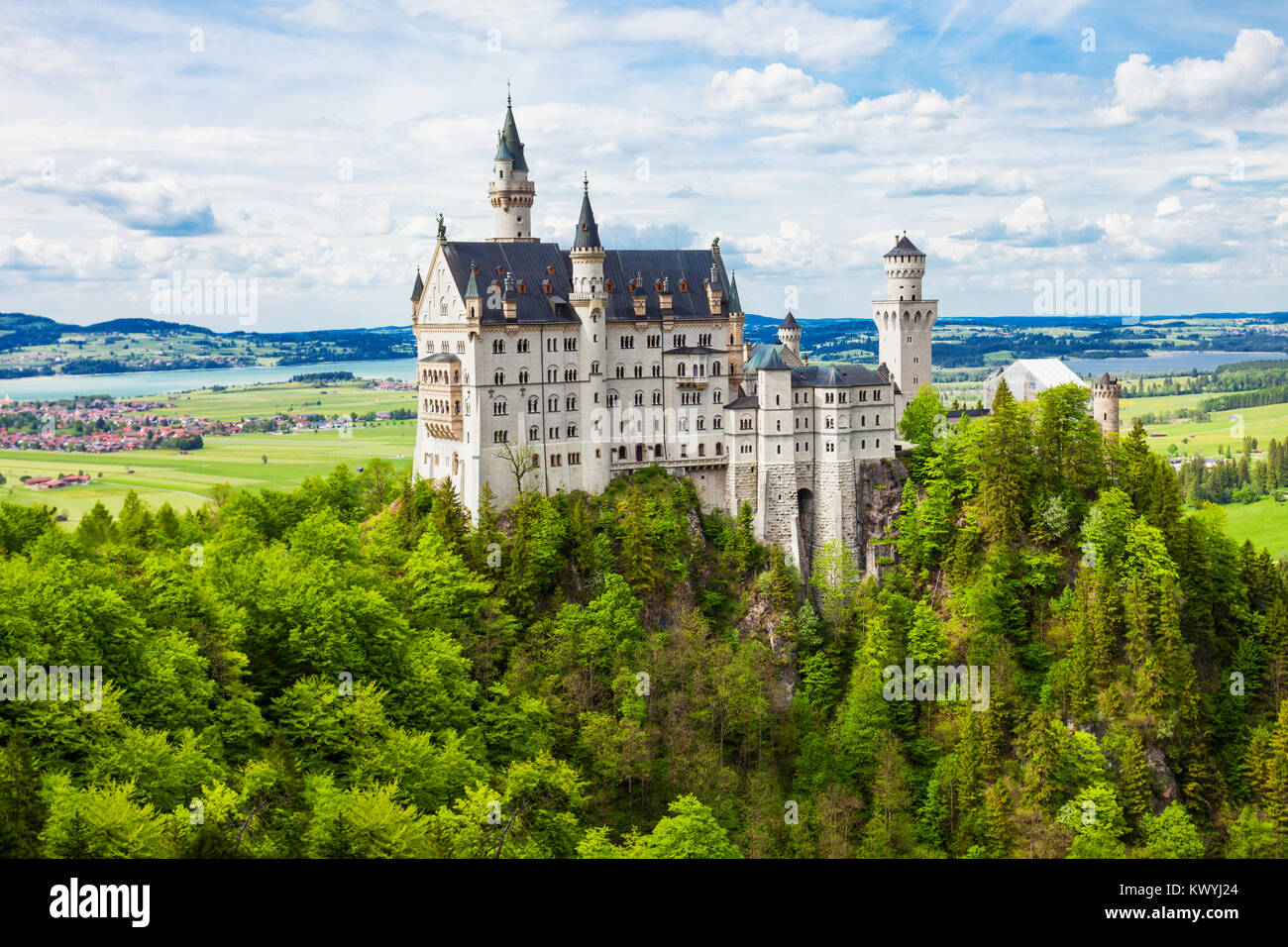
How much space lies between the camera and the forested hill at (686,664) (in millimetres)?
52156

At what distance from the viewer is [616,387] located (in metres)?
87.3

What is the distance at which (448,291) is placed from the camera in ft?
273

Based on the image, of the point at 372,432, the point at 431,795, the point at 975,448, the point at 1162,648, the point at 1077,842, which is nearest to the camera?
the point at 431,795

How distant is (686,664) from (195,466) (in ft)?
335

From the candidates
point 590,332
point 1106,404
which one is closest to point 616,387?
point 590,332

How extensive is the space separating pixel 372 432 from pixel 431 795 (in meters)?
151

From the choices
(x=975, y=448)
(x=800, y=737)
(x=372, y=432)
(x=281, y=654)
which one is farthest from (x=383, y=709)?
(x=372, y=432)

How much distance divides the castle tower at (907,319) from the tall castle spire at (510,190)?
30.9 meters

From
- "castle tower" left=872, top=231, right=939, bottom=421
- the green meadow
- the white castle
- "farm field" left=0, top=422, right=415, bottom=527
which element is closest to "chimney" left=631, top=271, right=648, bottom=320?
the white castle

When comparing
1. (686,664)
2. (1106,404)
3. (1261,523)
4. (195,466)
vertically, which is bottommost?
(686,664)

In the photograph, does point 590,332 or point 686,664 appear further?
point 590,332

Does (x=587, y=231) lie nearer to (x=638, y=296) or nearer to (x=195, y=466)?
(x=638, y=296)

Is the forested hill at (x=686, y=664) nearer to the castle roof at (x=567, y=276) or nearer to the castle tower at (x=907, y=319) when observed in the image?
the castle tower at (x=907, y=319)
